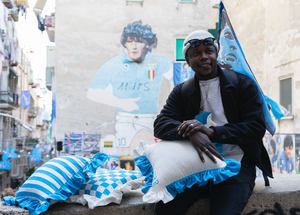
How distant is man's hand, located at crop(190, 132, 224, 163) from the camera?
1940 millimetres

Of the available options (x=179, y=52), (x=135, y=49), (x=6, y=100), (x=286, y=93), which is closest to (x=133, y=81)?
(x=135, y=49)

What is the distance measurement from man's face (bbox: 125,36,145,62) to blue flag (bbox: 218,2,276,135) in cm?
1611

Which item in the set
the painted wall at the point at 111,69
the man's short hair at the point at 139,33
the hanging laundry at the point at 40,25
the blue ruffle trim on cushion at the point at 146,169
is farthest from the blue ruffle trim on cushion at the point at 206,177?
the hanging laundry at the point at 40,25

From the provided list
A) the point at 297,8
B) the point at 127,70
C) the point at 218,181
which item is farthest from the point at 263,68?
the point at 218,181

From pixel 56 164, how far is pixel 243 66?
5.56 ft

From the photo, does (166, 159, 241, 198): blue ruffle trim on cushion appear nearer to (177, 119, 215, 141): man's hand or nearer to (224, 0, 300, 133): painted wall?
(177, 119, 215, 141): man's hand

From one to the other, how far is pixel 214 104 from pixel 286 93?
1017 cm

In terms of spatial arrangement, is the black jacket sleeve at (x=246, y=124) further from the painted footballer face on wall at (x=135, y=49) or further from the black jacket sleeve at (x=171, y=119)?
the painted footballer face on wall at (x=135, y=49)

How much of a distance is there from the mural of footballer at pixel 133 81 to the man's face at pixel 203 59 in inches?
633

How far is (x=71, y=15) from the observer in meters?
18.9

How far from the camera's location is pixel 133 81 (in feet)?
61.3

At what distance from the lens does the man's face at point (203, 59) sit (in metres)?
2.26

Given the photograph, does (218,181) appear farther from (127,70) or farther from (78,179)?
(127,70)

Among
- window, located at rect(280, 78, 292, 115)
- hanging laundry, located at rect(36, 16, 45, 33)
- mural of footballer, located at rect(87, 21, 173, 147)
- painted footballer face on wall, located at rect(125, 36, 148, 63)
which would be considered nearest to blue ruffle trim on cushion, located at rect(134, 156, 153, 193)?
window, located at rect(280, 78, 292, 115)
